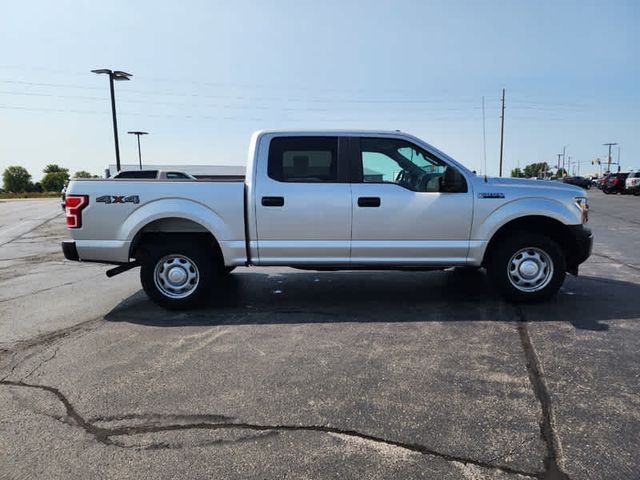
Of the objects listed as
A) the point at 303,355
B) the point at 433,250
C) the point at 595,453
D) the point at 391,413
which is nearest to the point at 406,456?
the point at 391,413

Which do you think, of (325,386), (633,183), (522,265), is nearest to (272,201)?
(325,386)

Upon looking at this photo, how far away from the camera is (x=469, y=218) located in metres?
5.12

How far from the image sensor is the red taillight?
16.2ft

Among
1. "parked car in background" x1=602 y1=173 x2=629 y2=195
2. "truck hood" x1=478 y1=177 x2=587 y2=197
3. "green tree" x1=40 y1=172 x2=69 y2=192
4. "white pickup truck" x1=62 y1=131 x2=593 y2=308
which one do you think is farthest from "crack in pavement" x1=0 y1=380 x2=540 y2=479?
"green tree" x1=40 y1=172 x2=69 y2=192

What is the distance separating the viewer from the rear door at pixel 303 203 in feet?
16.6

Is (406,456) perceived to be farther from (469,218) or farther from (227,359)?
(469,218)

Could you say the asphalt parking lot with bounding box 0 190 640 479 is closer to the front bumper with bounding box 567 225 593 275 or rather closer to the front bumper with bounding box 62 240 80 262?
the front bumper with bounding box 567 225 593 275

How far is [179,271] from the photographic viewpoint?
5227 mm

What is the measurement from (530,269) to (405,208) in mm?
1649

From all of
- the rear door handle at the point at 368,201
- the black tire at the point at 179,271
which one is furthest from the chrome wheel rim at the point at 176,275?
the rear door handle at the point at 368,201

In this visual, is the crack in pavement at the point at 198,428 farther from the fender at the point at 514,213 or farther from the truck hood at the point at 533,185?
the truck hood at the point at 533,185

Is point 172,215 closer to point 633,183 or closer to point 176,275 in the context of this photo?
point 176,275

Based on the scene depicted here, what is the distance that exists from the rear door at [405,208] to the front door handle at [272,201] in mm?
819

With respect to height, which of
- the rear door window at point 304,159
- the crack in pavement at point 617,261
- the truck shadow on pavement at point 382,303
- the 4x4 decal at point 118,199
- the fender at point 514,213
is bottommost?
the crack in pavement at point 617,261
